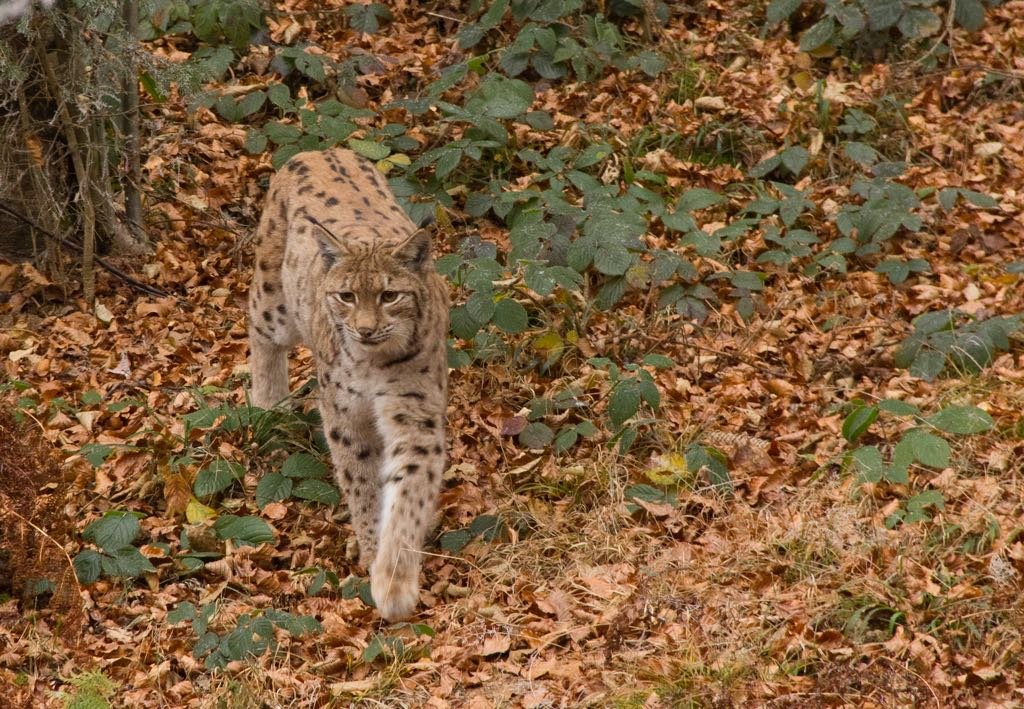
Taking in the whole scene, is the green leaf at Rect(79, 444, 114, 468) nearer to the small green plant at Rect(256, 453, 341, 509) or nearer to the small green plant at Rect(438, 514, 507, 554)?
the small green plant at Rect(256, 453, 341, 509)

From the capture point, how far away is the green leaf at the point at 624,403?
6.86 m

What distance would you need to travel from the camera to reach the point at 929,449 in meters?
6.14

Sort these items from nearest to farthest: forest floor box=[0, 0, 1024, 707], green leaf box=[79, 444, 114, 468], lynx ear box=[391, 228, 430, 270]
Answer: forest floor box=[0, 0, 1024, 707] < lynx ear box=[391, 228, 430, 270] < green leaf box=[79, 444, 114, 468]

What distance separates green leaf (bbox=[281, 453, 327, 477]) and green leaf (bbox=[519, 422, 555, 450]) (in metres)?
1.08

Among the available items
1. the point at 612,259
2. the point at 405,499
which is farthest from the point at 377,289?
the point at 612,259

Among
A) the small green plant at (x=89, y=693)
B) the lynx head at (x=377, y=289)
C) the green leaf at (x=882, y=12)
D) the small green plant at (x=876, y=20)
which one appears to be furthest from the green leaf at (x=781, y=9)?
the small green plant at (x=89, y=693)

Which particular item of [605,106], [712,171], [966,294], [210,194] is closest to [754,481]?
[966,294]

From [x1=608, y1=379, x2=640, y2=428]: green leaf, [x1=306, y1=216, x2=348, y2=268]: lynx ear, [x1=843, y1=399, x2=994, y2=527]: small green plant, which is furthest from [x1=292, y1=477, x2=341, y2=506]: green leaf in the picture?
[x1=843, y1=399, x2=994, y2=527]: small green plant

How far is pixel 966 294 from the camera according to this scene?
8.09 meters

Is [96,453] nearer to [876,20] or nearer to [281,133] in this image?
[281,133]

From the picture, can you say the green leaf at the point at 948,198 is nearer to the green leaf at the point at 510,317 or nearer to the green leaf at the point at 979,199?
the green leaf at the point at 979,199

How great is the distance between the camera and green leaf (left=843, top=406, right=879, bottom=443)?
262 inches

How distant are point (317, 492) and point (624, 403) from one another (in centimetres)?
166

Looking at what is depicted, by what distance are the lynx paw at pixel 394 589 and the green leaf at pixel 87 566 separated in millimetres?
1286
